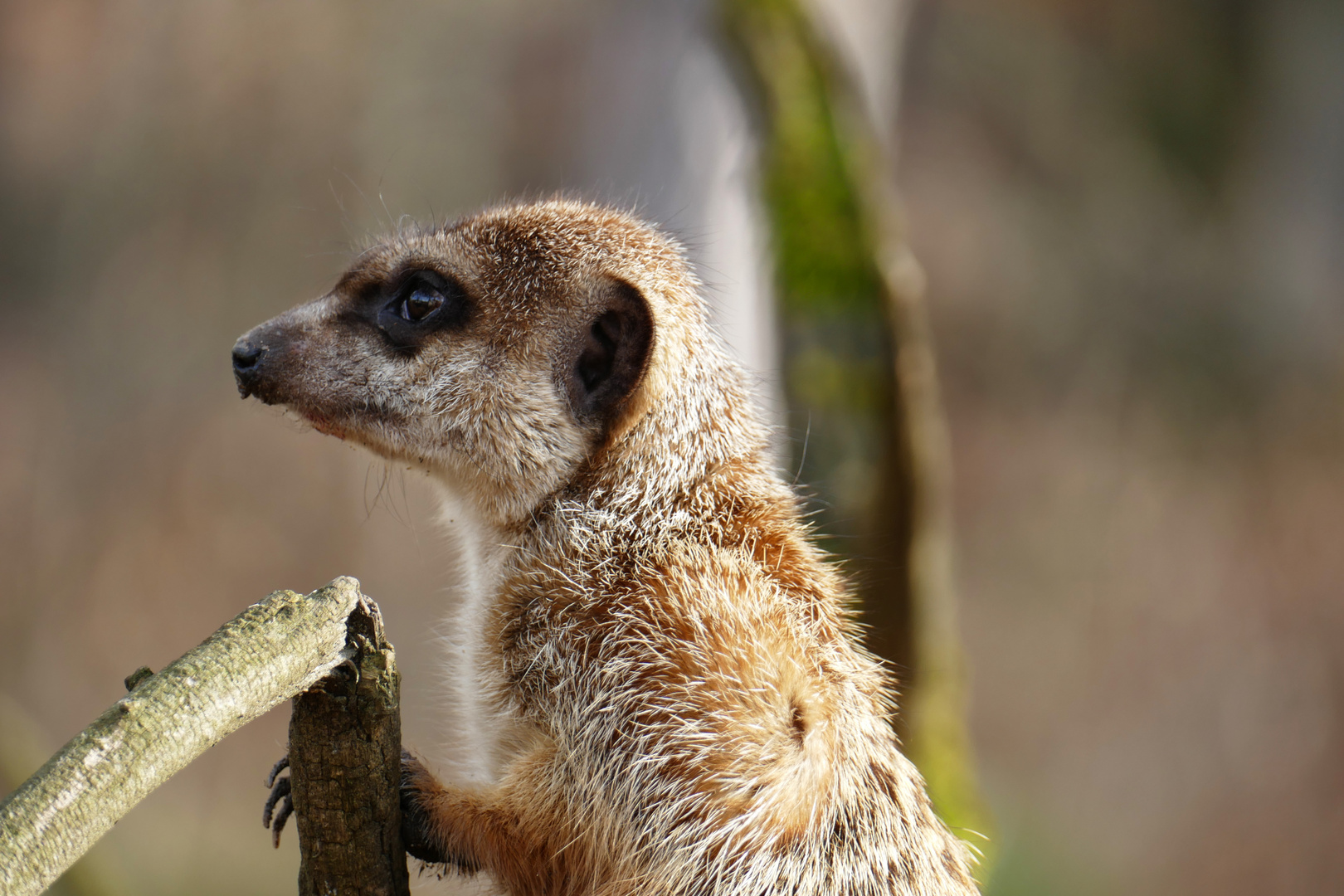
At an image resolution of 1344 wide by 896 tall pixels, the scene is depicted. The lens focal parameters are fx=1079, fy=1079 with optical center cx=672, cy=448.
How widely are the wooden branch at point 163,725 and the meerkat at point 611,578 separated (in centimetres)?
64

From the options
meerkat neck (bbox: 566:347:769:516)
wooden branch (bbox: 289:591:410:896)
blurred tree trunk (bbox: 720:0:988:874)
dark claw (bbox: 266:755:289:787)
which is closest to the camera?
wooden branch (bbox: 289:591:410:896)

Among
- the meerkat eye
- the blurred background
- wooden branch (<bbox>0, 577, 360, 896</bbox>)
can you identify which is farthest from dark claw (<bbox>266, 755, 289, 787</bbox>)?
the blurred background

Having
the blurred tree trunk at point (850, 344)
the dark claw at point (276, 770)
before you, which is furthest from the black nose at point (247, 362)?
the blurred tree trunk at point (850, 344)

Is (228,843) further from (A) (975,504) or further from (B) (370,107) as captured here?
(A) (975,504)

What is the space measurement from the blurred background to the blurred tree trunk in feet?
8.95

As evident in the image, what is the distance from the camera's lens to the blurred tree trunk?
3496 millimetres

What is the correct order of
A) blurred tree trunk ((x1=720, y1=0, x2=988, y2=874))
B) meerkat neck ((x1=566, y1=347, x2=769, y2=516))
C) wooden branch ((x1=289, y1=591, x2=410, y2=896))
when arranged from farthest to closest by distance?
blurred tree trunk ((x1=720, y1=0, x2=988, y2=874))
meerkat neck ((x1=566, y1=347, x2=769, y2=516))
wooden branch ((x1=289, y1=591, x2=410, y2=896))

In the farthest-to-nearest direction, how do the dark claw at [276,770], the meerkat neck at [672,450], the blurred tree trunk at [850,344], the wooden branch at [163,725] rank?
the blurred tree trunk at [850,344] → the meerkat neck at [672,450] → the dark claw at [276,770] → the wooden branch at [163,725]

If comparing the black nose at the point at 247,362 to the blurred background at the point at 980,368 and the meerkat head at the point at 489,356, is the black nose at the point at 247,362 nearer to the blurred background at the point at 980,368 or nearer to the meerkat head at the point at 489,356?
the meerkat head at the point at 489,356

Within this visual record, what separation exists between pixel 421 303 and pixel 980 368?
23.3 feet

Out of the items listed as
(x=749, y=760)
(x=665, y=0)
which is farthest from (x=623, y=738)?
(x=665, y=0)

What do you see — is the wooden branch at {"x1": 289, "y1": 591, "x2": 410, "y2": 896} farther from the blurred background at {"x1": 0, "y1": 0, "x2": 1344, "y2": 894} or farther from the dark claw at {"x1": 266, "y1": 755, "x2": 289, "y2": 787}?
the blurred background at {"x1": 0, "y1": 0, "x2": 1344, "y2": 894}

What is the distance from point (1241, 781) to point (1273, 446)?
8.27 ft

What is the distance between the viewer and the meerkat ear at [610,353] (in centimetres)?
218
